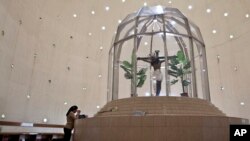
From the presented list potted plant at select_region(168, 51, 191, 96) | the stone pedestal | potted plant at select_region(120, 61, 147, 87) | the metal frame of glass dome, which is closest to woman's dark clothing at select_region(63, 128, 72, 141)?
the stone pedestal

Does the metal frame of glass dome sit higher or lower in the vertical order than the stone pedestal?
higher

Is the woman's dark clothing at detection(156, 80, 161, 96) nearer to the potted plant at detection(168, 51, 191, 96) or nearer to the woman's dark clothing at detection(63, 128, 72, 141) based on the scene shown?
the potted plant at detection(168, 51, 191, 96)

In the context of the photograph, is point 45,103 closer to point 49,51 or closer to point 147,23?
point 49,51

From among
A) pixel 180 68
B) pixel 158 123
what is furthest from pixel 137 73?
pixel 158 123

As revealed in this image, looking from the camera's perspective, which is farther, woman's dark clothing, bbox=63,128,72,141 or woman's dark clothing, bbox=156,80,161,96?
woman's dark clothing, bbox=156,80,161,96

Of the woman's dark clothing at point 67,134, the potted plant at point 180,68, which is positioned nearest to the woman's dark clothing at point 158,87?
→ the potted plant at point 180,68

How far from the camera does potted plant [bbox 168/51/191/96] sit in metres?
5.34

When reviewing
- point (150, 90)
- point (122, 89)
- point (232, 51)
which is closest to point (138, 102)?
Answer: point (150, 90)

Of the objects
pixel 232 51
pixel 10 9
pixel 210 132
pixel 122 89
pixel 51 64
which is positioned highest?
pixel 10 9

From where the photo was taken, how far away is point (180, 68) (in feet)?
17.9

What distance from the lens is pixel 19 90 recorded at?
25.8 ft

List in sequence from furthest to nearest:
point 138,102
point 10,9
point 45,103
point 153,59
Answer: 1. point 45,103
2. point 10,9
3. point 153,59
4. point 138,102

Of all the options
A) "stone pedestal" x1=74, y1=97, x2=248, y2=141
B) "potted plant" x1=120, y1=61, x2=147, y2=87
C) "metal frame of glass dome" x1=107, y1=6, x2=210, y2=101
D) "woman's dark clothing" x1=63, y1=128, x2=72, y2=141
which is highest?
"metal frame of glass dome" x1=107, y1=6, x2=210, y2=101

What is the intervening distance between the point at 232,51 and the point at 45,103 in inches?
320
